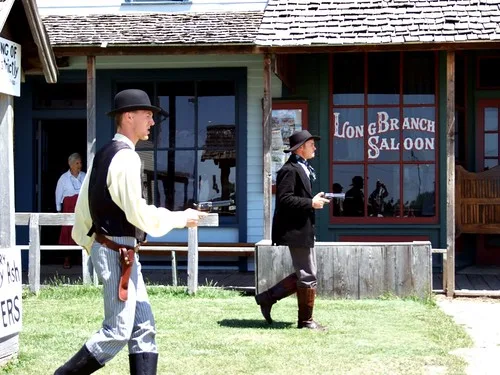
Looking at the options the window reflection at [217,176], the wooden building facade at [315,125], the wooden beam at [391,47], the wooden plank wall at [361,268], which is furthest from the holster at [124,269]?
the window reflection at [217,176]

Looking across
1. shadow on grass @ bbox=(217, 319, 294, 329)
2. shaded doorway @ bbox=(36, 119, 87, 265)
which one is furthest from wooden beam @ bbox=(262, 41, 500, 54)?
shaded doorway @ bbox=(36, 119, 87, 265)

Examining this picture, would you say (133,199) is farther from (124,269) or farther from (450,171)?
(450,171)

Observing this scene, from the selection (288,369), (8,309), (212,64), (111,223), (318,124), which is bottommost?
(288,369)

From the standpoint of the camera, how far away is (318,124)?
13875mm

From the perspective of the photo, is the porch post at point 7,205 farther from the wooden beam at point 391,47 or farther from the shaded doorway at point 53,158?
the shaded doorway at point 53,158

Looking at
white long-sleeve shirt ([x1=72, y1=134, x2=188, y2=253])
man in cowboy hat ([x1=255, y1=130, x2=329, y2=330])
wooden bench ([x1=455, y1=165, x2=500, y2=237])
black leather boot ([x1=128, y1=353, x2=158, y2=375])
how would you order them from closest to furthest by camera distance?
white long-sleeve shirt ([x1=72, y1=134, x2=188, y2=253]), black leather boot ([x1=128, y1=353, x2=158, y2=375]), man in cowboy hat ([x1=255, y1=130, x2=329, y2=330]), wooden bench ([x1=455, y1=165, x2=500, y2=237])

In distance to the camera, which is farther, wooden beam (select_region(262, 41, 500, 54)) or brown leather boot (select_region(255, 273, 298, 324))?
wooden beam (select_region(262, 41, 500, 54))

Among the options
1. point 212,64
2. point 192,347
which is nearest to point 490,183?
point 212,64

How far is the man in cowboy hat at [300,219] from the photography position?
859 centimetres

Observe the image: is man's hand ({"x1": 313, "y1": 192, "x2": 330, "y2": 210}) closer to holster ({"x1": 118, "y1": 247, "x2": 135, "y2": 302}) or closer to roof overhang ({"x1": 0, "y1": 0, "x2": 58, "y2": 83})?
roof overhang ({"x1": 0, "y1": 0, "x2": 58, "y2": 83})

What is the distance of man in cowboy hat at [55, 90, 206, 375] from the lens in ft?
17.9

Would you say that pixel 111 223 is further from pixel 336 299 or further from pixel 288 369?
pixel 336 299

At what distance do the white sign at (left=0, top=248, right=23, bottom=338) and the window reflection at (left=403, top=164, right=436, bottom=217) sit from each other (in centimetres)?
770

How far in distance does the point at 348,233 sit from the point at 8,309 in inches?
299
